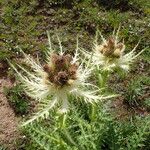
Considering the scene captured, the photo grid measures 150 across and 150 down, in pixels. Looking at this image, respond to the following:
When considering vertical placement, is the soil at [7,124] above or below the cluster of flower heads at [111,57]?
below

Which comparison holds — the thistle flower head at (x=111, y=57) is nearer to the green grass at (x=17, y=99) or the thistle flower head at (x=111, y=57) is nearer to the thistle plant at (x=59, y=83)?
the thistle plant at (x=59, y=83)

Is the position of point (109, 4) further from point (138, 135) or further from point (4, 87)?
point (138, 135)

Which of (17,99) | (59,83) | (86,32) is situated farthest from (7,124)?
(59,83)

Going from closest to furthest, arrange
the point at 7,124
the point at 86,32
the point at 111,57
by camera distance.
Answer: the point at 111,57
the point at 7,124
the point at 86,32

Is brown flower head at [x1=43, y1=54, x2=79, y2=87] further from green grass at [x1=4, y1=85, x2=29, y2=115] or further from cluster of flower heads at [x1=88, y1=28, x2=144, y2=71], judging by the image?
green grass at [x1=4, y1=85, x2=29, y2=115]

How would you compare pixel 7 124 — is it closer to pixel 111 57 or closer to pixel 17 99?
pixel 17 99

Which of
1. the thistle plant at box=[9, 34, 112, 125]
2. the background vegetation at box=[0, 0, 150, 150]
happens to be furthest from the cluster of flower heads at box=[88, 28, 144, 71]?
the background vegetation at box=[0, 0, 150, 150]

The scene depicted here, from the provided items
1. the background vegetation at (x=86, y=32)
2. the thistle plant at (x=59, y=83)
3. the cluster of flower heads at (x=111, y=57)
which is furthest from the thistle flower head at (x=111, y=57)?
the background vegetation at (x=86, y=32)

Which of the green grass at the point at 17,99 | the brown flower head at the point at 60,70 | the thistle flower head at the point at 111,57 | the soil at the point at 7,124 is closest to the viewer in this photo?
the brown flower head at the point at 60,70
